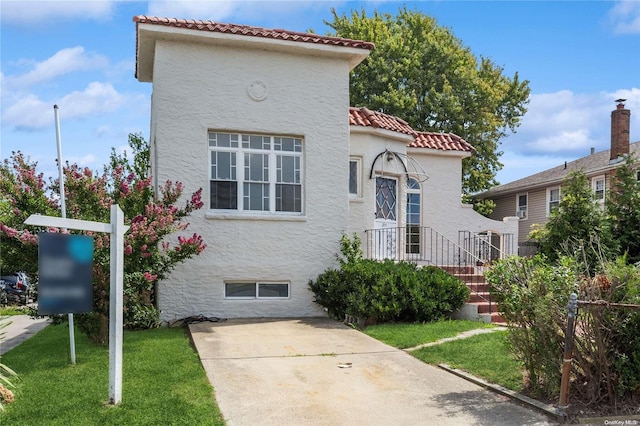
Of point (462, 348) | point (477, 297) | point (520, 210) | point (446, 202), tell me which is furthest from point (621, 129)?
point (462, 348)

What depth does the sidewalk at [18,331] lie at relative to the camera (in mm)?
10177

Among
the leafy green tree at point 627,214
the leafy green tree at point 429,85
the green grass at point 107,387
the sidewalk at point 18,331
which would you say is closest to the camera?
the green grass at point 107,387

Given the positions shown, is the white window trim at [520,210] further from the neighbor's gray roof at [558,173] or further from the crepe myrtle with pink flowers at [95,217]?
the crepe myrtle with pink flowers at [95,217]

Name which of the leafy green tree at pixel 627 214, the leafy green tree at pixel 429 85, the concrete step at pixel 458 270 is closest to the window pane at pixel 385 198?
the concrete step at pixel 458 270

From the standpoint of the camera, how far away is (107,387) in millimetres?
6367

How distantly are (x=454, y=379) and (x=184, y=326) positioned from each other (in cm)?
577

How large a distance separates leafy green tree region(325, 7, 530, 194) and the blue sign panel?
20899 millimetres

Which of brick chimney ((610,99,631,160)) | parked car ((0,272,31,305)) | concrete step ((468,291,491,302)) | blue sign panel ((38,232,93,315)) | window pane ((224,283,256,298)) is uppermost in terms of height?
brick chimney ((610,99,631,160))

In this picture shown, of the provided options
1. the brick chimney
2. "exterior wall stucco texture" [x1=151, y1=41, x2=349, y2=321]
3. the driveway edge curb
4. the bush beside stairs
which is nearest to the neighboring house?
the brick chimney

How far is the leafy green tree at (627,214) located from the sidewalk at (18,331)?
1315 centimetres

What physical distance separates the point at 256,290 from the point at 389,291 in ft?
9.44

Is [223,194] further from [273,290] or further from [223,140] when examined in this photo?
[273,290]

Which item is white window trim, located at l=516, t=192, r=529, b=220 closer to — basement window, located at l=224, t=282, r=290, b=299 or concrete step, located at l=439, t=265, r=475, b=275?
concrete step, located at l=439, t=265, r=475, b=275

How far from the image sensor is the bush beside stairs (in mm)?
11094
